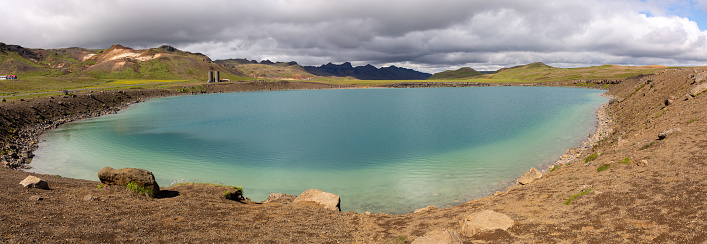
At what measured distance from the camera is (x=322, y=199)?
23688 mm

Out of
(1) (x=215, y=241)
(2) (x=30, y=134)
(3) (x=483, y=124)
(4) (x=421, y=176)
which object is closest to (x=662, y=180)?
(4) (x=421, y=176)

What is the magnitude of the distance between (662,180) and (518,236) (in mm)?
11272

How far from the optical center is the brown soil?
13.9 meters

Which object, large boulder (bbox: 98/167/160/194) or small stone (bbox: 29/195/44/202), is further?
large boulder (bbox: 98/167/160/194)

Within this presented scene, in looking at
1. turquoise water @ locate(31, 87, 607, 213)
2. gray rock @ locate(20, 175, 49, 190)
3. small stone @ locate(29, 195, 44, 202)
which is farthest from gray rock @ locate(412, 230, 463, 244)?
gray rock @ locate(20, 175, 49, 190)

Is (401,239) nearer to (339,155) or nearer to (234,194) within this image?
(234,194)

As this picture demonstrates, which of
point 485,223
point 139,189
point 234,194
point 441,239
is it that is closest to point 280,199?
point 234,194

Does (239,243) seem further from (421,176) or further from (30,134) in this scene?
(30,134)

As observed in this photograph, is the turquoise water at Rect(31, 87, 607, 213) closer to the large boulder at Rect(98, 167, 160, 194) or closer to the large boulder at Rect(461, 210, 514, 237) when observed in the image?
the large boulder at Rect(98, 167, 160, 194)

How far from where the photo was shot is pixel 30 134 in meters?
56.8

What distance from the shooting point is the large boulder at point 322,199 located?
2302cm

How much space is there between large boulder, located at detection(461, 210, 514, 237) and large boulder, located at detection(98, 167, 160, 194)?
1982 centimetres

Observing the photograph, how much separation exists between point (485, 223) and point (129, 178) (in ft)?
73.0

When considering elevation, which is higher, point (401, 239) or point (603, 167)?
point (603, 167)
